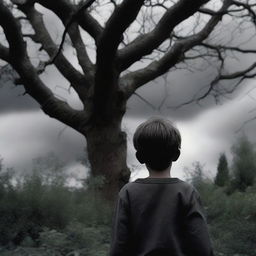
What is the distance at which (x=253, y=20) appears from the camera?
1482cm

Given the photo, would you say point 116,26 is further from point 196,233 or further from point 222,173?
point 222,173

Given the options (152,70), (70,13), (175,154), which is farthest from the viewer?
(152,70)

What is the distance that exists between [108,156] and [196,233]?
933cm

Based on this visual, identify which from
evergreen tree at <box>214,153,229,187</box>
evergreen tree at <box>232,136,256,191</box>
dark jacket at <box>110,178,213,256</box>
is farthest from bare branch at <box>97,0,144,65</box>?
evergreen tree at <box>214,153,229,187</box>

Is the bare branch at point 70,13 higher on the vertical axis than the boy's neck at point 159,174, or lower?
higher

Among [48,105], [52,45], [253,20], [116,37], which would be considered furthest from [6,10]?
[253,20]

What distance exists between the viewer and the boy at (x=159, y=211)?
9.91 feet

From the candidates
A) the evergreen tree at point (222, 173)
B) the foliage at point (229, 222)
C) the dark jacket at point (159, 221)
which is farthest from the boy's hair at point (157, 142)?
the evergreen tree at point (222, 173)

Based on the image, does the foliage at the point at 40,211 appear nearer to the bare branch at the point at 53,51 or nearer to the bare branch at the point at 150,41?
the bare branch at the point at 150,41

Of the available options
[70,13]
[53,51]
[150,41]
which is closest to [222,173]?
[53,51]

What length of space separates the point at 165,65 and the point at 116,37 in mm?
4316

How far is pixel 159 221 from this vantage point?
3053 mm

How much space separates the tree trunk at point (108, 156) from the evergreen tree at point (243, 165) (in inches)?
300

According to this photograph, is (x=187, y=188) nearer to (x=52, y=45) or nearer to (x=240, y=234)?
(x=240, y=234)
